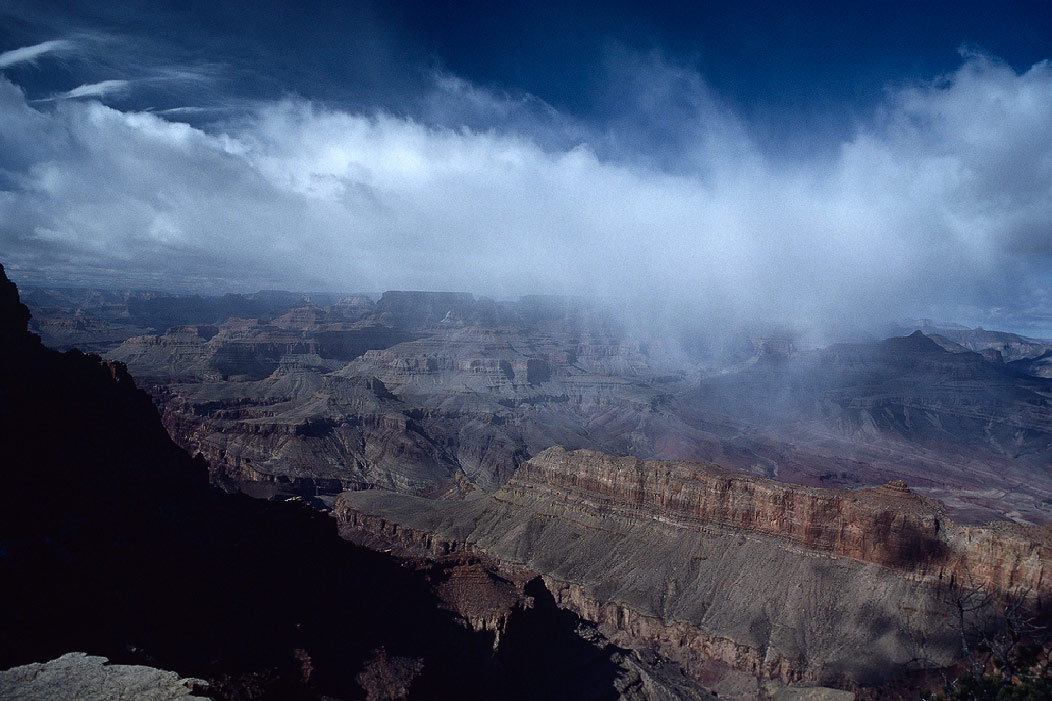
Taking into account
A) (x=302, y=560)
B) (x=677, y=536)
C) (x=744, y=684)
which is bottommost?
(x=744, y=684)

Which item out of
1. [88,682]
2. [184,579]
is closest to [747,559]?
[184,579]

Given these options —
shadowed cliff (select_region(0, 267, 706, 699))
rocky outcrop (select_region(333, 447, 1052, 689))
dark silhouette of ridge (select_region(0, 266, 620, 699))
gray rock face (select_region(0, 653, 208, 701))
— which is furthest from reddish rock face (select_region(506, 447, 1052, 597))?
gray rock face (select_region(0, 653, 208, 701))

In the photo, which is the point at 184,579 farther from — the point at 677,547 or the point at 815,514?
the point at 815,514

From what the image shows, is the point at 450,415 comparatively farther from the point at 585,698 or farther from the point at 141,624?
the point at 141,624

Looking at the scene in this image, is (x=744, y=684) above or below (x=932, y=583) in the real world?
below

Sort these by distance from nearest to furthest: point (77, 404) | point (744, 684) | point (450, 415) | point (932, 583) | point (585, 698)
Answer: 1. point (77, 404)
2. point (585, 698)
3. point (744, 684)
4. point (932, 583)
5. point (450, 415)

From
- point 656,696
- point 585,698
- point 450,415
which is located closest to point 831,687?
point 656,696

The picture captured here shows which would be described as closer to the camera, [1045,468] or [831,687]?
[831,687]

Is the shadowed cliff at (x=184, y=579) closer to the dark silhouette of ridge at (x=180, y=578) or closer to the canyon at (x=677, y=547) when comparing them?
the dark silhouette of ridge at (x=180, y=578)
